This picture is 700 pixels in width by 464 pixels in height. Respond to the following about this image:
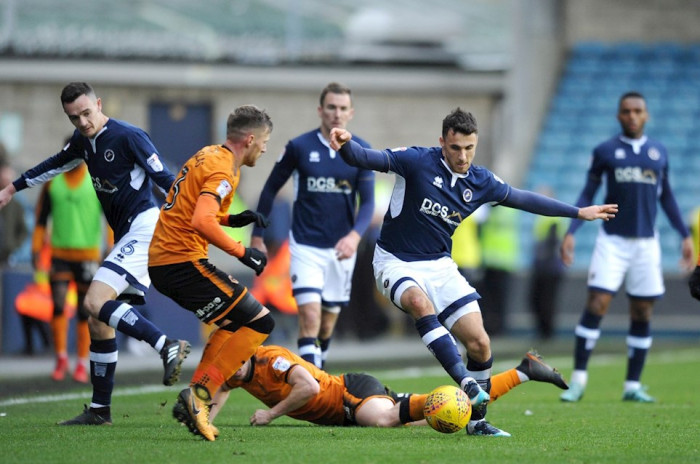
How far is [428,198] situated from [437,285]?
59 cm

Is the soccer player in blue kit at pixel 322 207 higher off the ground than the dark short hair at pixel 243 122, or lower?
lower

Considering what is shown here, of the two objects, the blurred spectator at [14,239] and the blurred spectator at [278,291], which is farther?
the blurred spectator at [278,291]

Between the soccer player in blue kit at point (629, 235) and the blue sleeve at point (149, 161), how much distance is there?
4189 millimetres

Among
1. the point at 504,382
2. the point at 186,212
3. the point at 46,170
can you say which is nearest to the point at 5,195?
the point at 46,170

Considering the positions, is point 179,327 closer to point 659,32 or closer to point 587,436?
point 587,436

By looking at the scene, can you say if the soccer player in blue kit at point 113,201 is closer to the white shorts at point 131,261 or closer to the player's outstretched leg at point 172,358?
the white shorts at point 131,261

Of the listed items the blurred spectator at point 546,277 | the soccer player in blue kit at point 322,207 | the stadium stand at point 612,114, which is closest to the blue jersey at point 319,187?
the soccer player in blue kit at point 322,207

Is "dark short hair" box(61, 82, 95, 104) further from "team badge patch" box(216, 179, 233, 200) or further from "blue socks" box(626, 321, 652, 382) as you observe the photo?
"blue socks" box(626, 321, 652, 382)

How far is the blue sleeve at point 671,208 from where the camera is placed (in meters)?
11.5

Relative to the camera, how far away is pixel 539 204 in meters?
8.45

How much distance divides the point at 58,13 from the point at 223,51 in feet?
10.5

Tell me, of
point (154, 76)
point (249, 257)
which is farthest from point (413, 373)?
point (154, 76)

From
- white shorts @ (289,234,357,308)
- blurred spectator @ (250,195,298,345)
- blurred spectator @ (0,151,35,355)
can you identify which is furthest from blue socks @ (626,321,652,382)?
blurred spectator @ (0,151,35,355)

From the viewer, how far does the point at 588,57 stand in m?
27.8
